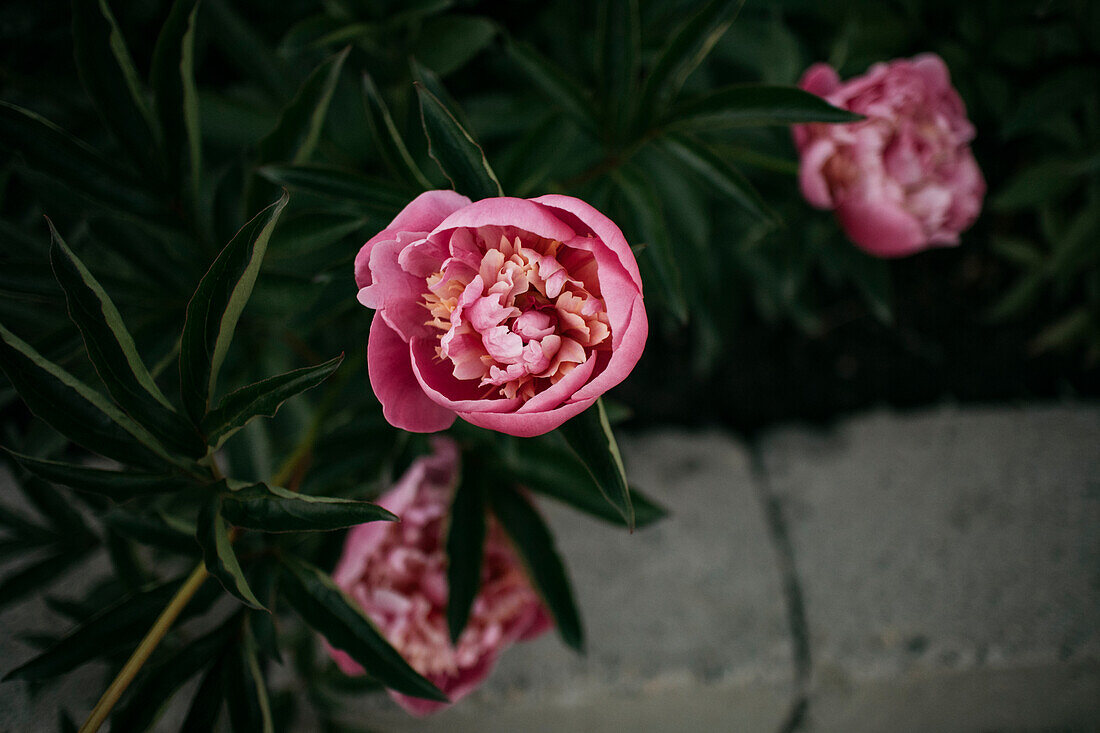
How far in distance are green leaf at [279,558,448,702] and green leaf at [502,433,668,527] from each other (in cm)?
20

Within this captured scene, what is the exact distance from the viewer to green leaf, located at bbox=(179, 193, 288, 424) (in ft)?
1.23

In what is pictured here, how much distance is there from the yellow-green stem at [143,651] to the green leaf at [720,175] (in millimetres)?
454

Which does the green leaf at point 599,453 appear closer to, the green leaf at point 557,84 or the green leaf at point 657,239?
the green leaf at point 657,239

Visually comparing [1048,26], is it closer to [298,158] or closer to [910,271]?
[910,271]

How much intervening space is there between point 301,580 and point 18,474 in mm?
405

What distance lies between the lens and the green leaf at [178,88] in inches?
20.0

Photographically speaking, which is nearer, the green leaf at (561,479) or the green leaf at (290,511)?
the green leaf at (290,511)

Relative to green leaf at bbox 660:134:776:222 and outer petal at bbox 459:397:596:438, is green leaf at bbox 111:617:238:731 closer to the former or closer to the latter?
outer petal at bbox 459:397:596:438

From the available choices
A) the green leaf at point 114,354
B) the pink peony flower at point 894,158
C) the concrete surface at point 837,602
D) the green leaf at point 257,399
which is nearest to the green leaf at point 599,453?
the green leaf at point 257,399

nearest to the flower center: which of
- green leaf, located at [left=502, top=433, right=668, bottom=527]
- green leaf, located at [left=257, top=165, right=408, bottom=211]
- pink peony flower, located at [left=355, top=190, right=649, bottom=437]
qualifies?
pink peony flower, located at [left=355, top=190, right=649, bottom=437]

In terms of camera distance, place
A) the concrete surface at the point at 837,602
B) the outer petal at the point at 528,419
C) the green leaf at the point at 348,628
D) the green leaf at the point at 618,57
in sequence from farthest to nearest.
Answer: the concrete surface at the point at 837,602 → the green leaf at the point at 618,57 → the green leaf at the point at 348,628 → the outer petal at the point at 528,419

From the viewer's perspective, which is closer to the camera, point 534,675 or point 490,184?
point 490,184

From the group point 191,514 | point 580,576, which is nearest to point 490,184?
point 191,514

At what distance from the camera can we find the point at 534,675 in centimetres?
86
